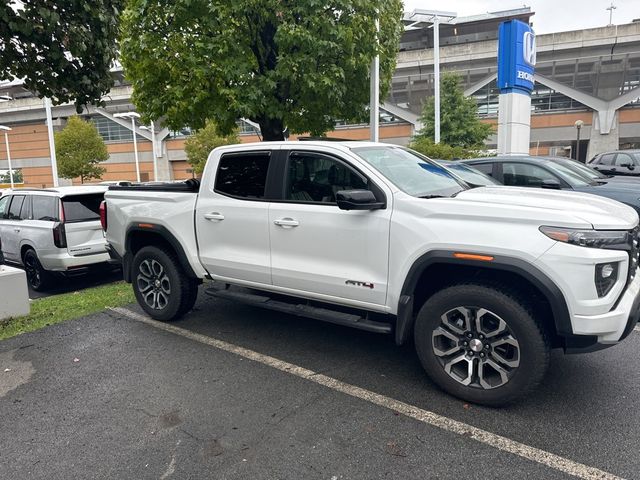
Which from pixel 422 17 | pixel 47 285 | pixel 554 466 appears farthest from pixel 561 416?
pixel 422 17

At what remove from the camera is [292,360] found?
4.25 m

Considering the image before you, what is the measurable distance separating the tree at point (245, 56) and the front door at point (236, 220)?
12.4 feet

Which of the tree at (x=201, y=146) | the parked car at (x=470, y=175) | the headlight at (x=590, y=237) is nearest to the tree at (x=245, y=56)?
the parked car at (x=470, y=175)

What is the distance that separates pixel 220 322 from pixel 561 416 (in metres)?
3.51

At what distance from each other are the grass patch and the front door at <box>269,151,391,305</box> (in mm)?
3067

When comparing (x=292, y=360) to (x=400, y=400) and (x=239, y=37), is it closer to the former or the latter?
(x=400, y=400)

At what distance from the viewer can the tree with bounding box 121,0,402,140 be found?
7738mm

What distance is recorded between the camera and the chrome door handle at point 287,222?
162 inches

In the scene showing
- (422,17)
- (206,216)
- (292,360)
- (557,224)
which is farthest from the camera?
(422,17)

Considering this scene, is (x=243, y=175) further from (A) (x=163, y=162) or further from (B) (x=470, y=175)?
(A) (x=163, y=162)

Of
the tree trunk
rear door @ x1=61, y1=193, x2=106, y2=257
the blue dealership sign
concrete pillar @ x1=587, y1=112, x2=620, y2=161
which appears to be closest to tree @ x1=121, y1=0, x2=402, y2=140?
the tree trunk

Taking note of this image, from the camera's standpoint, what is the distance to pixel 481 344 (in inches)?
131

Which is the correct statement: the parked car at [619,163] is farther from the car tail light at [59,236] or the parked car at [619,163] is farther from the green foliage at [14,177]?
the green foliage at [14,177]

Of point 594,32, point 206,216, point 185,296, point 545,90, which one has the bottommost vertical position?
point 185,296
